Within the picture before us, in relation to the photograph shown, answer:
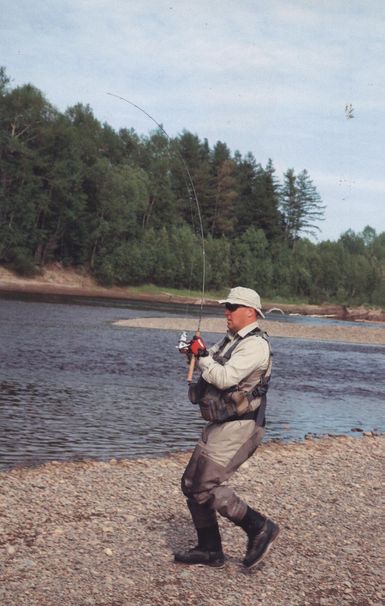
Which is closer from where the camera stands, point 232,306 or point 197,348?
point 197,348

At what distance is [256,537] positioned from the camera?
6.68 metres

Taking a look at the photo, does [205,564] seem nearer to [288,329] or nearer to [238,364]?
[238,364]

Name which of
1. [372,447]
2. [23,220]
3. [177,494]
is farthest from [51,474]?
[23,220]

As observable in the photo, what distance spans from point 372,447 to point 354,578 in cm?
782

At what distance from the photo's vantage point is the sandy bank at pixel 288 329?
158 ft

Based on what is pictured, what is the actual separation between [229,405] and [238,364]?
37cm

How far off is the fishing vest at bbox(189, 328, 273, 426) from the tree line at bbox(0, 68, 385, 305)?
199 feet

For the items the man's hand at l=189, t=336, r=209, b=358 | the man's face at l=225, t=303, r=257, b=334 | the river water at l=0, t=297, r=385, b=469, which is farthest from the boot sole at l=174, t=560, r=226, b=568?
the river water at l=0, t=297, r=385, b=469

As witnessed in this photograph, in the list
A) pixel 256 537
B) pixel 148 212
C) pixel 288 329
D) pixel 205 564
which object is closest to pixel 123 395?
pixel 205 564

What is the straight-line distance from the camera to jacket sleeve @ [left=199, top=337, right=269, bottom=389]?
6125 mm

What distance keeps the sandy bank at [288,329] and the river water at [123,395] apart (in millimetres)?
8696

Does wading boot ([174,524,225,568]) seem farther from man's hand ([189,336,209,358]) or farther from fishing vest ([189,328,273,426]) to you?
man's hand ([189,336,209,358])

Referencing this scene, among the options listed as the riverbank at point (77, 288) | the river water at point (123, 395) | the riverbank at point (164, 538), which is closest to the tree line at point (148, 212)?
the riverbank at point (77, 288)

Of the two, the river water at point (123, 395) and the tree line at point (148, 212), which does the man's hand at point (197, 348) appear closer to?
the river water at point (123, 395)
